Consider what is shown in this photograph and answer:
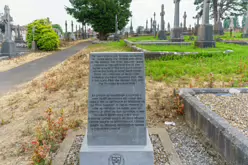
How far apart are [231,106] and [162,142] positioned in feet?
4.55

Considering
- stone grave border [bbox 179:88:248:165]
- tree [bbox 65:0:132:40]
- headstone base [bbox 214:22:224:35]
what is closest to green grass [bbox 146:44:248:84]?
stone grave border [bbox 179:88:248:165]

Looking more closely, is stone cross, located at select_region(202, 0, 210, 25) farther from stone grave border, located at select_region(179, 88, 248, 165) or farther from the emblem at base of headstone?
the emblem at base of headstone

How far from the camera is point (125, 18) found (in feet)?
121

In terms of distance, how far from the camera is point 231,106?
4570 mm

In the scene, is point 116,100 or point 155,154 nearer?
point 116,100

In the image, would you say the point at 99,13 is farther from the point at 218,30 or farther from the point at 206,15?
the point at 206,15

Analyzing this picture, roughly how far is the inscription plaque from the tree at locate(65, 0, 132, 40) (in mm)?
31954

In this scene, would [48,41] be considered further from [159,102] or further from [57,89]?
[159,102]

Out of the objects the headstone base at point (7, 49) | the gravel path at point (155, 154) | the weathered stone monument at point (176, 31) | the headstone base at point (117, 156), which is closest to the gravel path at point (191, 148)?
the gravel path at point (155, 154)

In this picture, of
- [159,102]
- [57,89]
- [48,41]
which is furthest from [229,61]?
[48,41]

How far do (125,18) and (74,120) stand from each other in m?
33.1

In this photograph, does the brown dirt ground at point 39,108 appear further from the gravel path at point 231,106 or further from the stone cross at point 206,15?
the stone cross at point 206,15

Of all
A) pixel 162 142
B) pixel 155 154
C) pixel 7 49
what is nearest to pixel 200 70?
pixel 162 142

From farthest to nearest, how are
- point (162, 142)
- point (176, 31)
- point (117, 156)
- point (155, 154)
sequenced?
point (176, 31) → point (162, 142) → point (155, 154) → point (117, 156)
